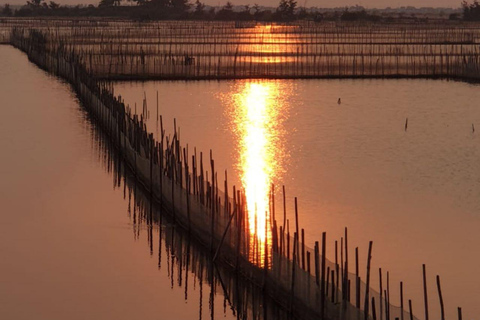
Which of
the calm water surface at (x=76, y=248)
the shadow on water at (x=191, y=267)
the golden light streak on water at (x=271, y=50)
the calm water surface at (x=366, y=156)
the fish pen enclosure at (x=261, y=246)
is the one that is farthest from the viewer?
the golden light streak on water at (x=271, y=50)

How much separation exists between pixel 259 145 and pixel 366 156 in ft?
9.11

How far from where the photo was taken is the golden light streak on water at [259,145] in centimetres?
1332

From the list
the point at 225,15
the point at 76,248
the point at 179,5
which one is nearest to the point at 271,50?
the point at 76,248

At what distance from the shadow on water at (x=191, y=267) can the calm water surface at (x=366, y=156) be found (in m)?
1.65

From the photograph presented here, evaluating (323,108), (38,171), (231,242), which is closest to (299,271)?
(231,242)

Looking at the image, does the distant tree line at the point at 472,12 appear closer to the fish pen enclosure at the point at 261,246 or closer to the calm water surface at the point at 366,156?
the calm water surface at the point at 366,156

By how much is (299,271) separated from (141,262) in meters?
3.79

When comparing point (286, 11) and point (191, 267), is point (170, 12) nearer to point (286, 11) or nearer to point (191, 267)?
point (286, 11)

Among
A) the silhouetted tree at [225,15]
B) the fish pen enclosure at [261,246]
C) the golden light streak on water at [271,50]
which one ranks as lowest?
the fish pen enclosure at [261,246]

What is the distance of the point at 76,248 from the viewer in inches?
558

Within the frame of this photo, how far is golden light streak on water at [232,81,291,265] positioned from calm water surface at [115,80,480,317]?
3 cm

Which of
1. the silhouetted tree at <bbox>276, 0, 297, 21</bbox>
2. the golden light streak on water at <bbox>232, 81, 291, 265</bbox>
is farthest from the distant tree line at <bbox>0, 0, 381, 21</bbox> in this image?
the golden light streak on water at <bbox>232, 81, 291, 265</bbox>

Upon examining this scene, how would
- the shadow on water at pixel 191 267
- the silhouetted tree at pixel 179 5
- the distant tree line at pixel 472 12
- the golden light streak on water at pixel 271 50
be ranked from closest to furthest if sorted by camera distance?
the shadow on water at pixel 191 267
the golden light streak on water at pixel 271 50
the distant tree line at pixel 472 12
the silhouetted tree at pixel 179 5

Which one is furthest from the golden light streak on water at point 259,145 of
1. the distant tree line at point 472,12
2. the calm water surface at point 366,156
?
the distant tree line at point 472,12
